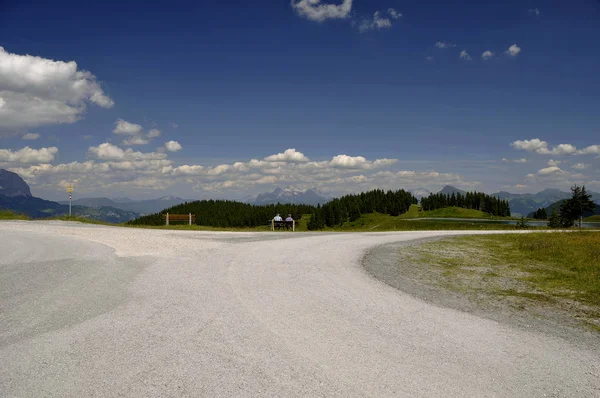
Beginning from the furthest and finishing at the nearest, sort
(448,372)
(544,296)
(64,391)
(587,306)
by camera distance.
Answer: (544,296) < (587,306) < (448,372) < (64,391)

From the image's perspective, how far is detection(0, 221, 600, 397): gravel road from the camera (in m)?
4.89

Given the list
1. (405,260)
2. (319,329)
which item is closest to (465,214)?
(405,260)

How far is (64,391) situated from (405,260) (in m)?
14.0

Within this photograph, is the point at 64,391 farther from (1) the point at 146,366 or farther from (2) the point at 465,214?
(2) the point at 465,214

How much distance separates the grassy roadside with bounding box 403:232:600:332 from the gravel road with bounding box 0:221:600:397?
2621 mm

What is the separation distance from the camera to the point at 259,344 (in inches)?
241

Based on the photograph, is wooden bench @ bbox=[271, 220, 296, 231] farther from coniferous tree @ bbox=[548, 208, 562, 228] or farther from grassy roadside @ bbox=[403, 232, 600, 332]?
coniferous tree @ bbox=[548, 208, 562, 228]

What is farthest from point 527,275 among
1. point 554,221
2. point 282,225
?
point 554,221

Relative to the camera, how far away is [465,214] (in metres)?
166

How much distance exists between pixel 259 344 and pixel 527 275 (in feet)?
39.1

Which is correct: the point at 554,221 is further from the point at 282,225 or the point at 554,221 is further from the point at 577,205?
the point at 282,225

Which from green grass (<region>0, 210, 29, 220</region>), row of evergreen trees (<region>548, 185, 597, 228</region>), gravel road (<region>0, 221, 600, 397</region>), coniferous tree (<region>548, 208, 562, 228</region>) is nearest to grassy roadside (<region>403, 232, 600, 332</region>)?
gravel road (<region>0, 221, 600, 397</region>)

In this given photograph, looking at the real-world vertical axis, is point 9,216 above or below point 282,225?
above

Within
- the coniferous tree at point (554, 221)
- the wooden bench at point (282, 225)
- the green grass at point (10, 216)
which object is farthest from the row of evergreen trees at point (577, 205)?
the green grass at point (10, 216)
